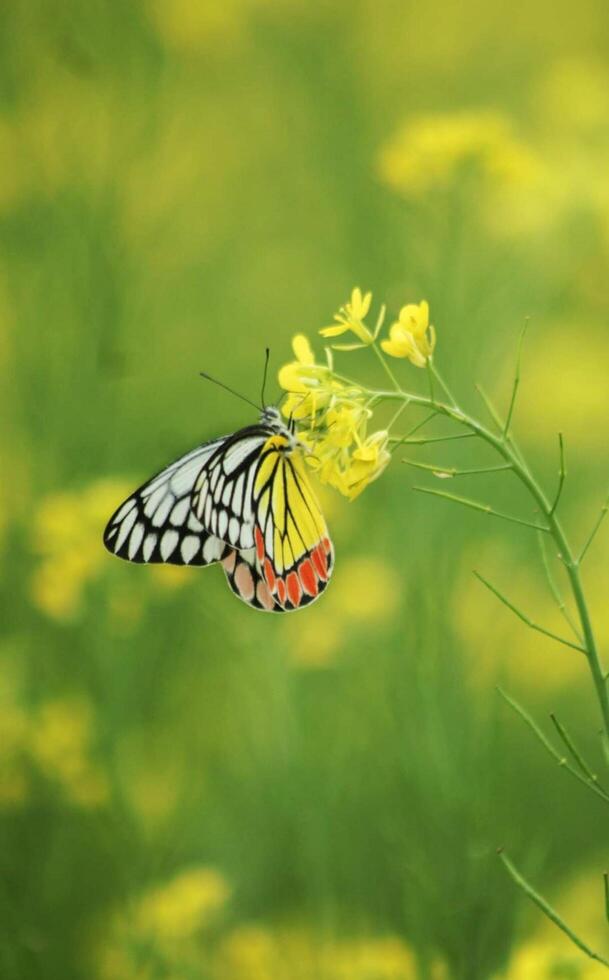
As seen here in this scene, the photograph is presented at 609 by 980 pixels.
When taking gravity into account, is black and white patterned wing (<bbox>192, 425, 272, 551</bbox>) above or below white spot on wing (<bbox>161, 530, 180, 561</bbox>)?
above

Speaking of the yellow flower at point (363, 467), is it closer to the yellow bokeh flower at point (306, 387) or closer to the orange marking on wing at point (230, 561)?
the yellow bokeh flower at point (306, 387)

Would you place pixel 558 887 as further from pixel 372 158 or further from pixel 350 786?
pixel 372 158

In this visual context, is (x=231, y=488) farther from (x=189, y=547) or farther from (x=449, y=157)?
(x=449, y=157)

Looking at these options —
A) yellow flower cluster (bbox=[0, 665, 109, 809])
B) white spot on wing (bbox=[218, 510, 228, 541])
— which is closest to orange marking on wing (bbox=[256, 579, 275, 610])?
white spot on wing (bbox=[218, 510, 228, 541])

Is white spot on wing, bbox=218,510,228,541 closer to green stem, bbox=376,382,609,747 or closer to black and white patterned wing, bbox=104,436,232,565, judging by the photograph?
black and white patterned wing, bbox=104,436,232,565

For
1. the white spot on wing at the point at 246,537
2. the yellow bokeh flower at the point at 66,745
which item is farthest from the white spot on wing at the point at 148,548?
the yellow bokeh flower at the point at 66,745

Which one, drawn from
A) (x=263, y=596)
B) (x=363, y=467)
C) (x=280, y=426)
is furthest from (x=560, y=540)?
(x=263, y=596)
